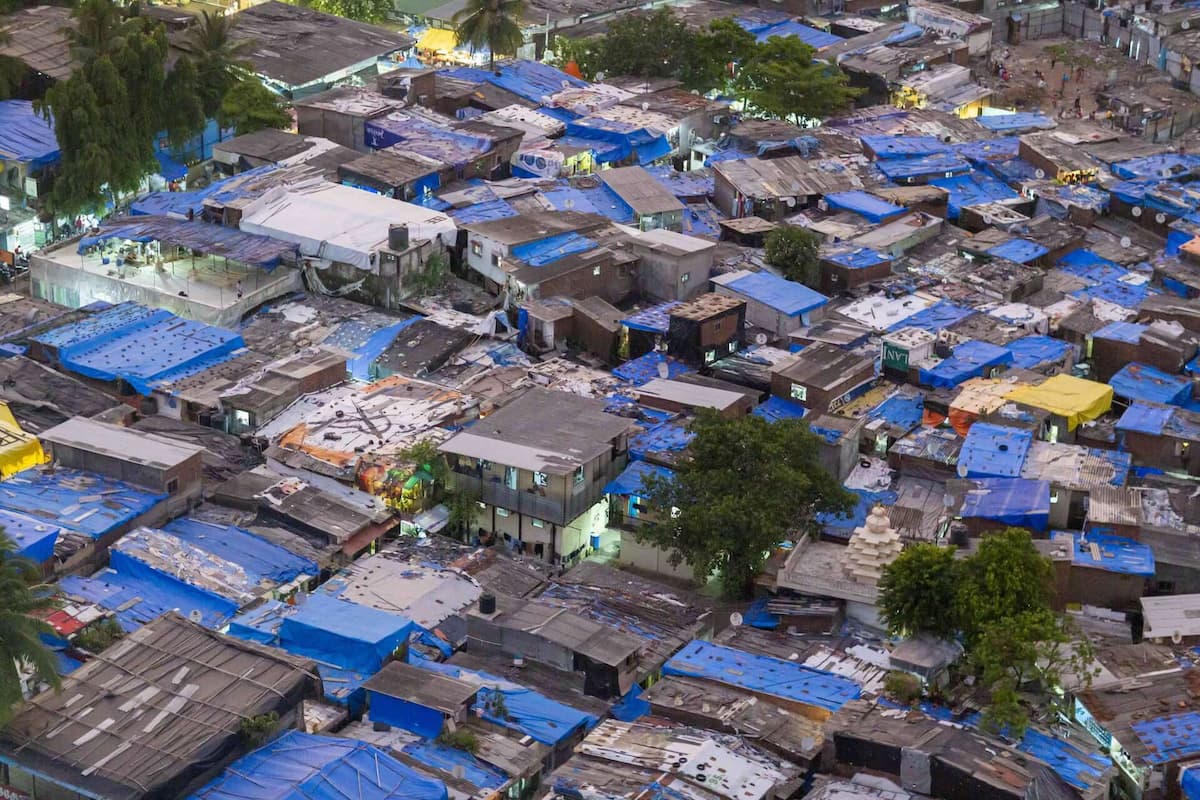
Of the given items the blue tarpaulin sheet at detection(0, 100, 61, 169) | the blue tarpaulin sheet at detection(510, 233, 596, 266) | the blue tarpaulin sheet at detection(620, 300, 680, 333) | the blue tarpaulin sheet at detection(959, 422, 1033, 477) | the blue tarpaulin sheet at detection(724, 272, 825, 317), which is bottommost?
the blue tarpaulin sheet at detection(959, 422, 1033, 477)

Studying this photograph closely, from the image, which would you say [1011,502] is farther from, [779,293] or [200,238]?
[200,238]

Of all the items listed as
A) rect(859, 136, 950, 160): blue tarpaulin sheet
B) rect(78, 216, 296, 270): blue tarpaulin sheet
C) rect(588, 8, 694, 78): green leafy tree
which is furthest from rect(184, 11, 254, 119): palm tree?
rect(859, 136, 950, 160): blue tarpaulin sheet

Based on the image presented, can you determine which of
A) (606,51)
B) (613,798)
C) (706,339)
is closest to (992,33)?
(606,51)

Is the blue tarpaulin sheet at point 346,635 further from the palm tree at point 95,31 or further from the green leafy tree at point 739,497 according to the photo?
the palm tree at point 95,31

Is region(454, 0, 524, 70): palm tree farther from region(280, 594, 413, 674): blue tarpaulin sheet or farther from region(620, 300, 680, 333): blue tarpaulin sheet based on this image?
region(280, 594, 413, 674): blue tarpaulin sheet

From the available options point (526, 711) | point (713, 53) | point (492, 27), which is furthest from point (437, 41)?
point (526, 711)
